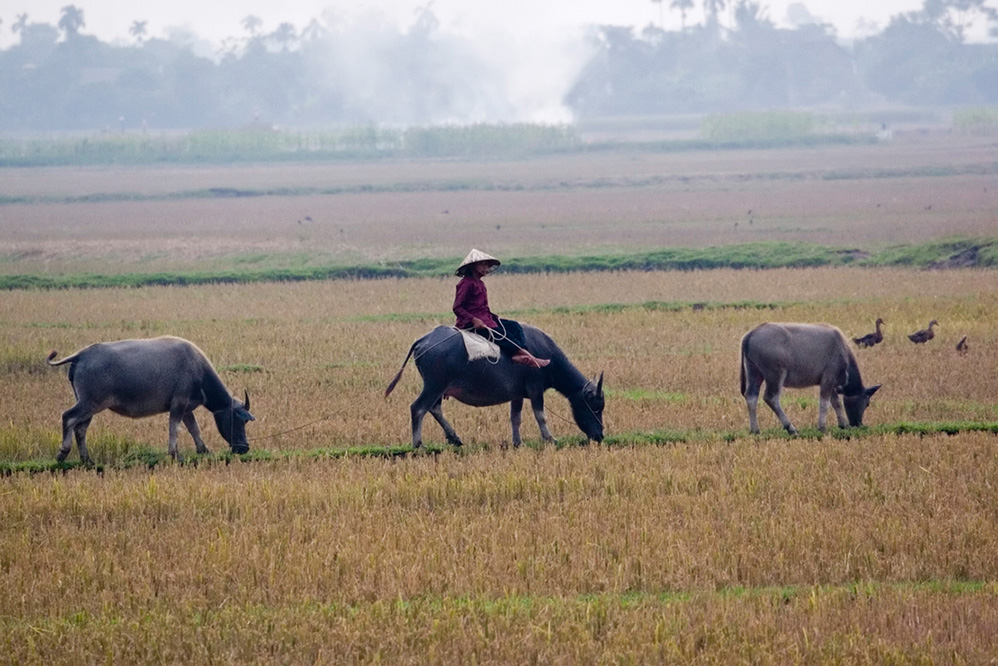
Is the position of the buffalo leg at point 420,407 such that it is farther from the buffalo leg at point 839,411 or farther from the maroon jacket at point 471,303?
the buffalo leg at point 839,411

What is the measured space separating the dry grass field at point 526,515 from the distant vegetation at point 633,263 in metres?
5.43

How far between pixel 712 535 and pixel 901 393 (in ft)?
19.3

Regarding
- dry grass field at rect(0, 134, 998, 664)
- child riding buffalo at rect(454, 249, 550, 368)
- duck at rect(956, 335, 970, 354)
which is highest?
child riding buffalo at rect(454, 249, 550, 368)

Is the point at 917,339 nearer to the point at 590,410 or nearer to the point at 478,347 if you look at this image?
the point at 590,410

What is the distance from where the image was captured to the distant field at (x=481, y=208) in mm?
30766

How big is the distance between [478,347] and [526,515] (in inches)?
92.2

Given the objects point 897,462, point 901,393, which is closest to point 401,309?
point 901,393

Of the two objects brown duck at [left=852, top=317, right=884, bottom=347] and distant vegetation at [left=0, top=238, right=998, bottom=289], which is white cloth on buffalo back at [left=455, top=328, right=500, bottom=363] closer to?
brown duck at [left=852, top=317, right=884, bottom=347]

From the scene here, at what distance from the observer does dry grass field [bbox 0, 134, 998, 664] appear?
6594 millimetres

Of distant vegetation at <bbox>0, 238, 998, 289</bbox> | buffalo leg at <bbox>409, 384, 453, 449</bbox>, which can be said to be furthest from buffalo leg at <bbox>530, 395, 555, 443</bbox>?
distant vegetation at <bbox>0, 238, 998, 289</bbox>

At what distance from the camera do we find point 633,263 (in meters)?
26.1

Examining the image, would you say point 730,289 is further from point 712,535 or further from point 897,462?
point 712,535

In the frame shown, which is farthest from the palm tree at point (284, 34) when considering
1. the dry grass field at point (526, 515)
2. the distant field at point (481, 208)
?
the dry grass field at point (526, 515)

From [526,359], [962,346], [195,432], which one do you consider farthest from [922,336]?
[195,432]
